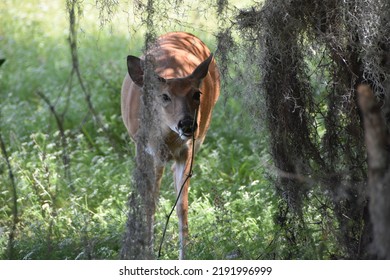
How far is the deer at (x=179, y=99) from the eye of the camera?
6.31 m

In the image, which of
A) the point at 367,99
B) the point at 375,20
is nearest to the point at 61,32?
the point at 375,20

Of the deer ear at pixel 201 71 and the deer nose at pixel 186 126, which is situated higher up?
the deer ear at pixel 201 71

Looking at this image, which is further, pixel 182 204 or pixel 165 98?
pixel 182 204

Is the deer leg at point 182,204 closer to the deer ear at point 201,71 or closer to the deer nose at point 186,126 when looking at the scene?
the deer nose at point 186,126

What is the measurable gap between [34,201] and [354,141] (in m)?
2.80

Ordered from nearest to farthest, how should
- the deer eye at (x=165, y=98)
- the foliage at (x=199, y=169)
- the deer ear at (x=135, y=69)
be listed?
the foliage at (x=199, y=169), the deer ear at (x=135, y=69), the deer eye at (x=165, y=98)

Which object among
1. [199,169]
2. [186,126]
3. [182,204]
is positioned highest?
[186,126]

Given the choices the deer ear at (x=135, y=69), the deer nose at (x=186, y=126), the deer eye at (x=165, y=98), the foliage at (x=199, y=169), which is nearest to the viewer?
the foliage at (x=199, y=169)

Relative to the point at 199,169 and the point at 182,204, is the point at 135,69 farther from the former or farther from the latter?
the point at 199,169

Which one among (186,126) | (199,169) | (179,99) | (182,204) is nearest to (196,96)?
(179,99)

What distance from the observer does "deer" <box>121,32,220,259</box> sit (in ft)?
20.7

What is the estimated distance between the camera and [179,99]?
21.2ft

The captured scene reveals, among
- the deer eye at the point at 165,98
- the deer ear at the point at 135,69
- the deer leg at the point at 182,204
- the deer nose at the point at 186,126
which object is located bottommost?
the deer leg at the point at 182,204

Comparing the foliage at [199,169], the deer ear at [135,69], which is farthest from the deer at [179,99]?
the foliage at [199,169]
